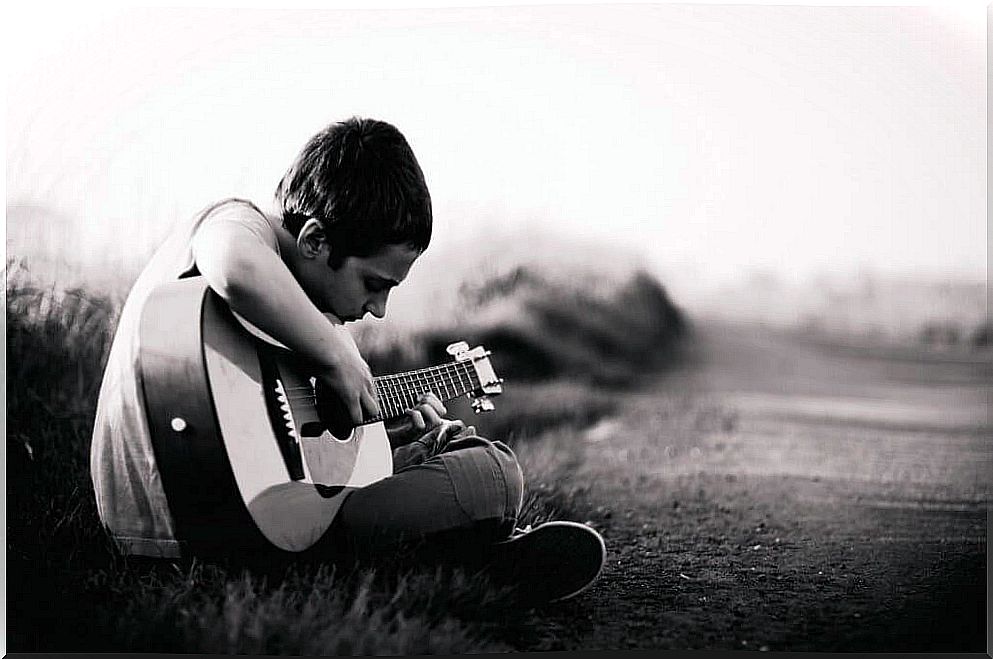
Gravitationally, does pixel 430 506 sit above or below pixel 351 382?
below

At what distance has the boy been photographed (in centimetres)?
314

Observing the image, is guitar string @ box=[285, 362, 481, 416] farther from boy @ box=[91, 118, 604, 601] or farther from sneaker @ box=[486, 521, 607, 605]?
sneaker @ box=[486, 521, 607, 605]

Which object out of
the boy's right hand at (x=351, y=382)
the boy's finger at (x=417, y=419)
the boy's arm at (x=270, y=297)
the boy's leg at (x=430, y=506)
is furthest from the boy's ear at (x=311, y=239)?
the boy's leg at (x=430, y=506)

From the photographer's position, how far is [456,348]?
11.8 ft

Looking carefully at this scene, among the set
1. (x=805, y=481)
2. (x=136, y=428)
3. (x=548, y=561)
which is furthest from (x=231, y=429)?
(x=805, y=481)

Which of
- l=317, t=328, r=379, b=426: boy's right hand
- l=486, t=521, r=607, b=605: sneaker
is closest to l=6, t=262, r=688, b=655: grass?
l=486, t=521, r=607, b=605: sneaker

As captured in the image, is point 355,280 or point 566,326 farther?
point 566,326

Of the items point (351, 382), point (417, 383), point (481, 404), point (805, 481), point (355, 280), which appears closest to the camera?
point (351, 382)

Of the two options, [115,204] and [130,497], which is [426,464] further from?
[115,204]

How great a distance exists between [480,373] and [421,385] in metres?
0.21

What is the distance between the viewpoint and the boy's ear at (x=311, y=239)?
327 centimetres

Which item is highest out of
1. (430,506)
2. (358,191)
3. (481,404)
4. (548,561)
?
(358,191)

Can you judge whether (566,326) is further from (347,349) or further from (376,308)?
(347,349)

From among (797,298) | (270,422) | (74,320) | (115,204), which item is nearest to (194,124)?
(115,204)
